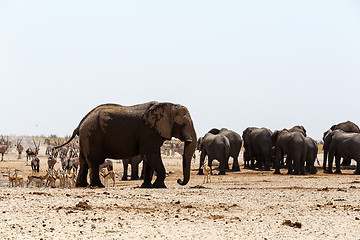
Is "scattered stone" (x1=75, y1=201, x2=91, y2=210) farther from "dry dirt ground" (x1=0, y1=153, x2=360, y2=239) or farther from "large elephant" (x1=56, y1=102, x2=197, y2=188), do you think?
"large elephant" (x1=56, y1=102, x2=197, y2=188)

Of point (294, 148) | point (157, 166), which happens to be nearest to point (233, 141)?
point (294, 148)

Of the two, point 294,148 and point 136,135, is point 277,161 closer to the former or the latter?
point 294,148

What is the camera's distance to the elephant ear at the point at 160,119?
17.4 metres

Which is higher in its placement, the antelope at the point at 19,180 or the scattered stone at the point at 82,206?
the scattered stone at the point at 82,206

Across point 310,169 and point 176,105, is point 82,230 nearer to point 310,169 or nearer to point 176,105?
point 176,105

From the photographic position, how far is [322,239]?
8852 mm

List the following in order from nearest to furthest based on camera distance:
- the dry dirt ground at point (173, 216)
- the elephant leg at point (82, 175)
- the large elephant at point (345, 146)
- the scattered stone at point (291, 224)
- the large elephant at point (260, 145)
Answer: the dry dirt ground at point (173, 216)
the scattered stone at point (291, 224)
the elephant leg at point (82, 175)
the large elephant at point (345, 146)
the large elephant at point (260, 145)

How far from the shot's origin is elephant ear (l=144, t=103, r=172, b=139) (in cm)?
1739

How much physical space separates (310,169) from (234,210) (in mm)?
21285

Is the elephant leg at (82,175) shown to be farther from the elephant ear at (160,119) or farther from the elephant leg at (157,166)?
the elephant ear at (160,119)

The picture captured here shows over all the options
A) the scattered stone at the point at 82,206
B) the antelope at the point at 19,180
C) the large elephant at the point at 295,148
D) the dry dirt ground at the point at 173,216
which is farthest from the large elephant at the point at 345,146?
the scattered stone at the point at 82,206

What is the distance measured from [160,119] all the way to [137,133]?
2.87 feet

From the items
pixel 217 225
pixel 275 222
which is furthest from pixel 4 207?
pixel 275 222

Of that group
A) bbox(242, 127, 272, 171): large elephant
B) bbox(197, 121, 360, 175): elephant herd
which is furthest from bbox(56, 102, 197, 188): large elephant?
bbox(242, 127, 272, 171): large elephant
